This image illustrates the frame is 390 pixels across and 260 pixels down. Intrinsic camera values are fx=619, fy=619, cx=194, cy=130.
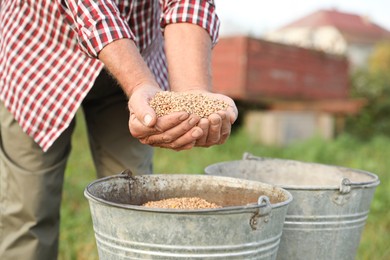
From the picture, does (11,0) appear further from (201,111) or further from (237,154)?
(237,154)

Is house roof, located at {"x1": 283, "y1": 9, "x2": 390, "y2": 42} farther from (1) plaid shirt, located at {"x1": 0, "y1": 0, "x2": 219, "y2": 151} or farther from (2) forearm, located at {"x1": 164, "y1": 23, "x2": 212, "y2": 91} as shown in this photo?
(2) forearm, located at {"x1": 164, "y1": 23, "x2": 212, "y2": 91}

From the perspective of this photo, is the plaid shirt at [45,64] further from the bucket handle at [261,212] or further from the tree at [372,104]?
the tree at [372,104]

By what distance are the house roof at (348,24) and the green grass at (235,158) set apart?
88.6ft

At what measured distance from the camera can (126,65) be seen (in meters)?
1.86

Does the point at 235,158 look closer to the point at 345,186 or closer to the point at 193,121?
the point at 345,186

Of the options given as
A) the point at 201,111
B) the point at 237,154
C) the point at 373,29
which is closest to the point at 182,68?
the point at 201,111

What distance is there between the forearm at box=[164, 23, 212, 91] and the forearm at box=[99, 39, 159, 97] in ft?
0.40

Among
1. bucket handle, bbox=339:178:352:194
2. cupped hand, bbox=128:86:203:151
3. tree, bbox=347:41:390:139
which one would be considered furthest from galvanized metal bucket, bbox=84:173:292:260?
tree, bbox=347:41:390:139

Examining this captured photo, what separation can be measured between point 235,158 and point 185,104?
14.6 feet

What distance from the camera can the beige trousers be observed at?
7.69 feet

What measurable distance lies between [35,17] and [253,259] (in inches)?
49.8

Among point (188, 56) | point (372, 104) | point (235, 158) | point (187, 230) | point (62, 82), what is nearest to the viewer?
point (187, 230)

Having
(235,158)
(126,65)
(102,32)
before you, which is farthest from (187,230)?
(235,158)

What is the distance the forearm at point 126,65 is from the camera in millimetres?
1854
